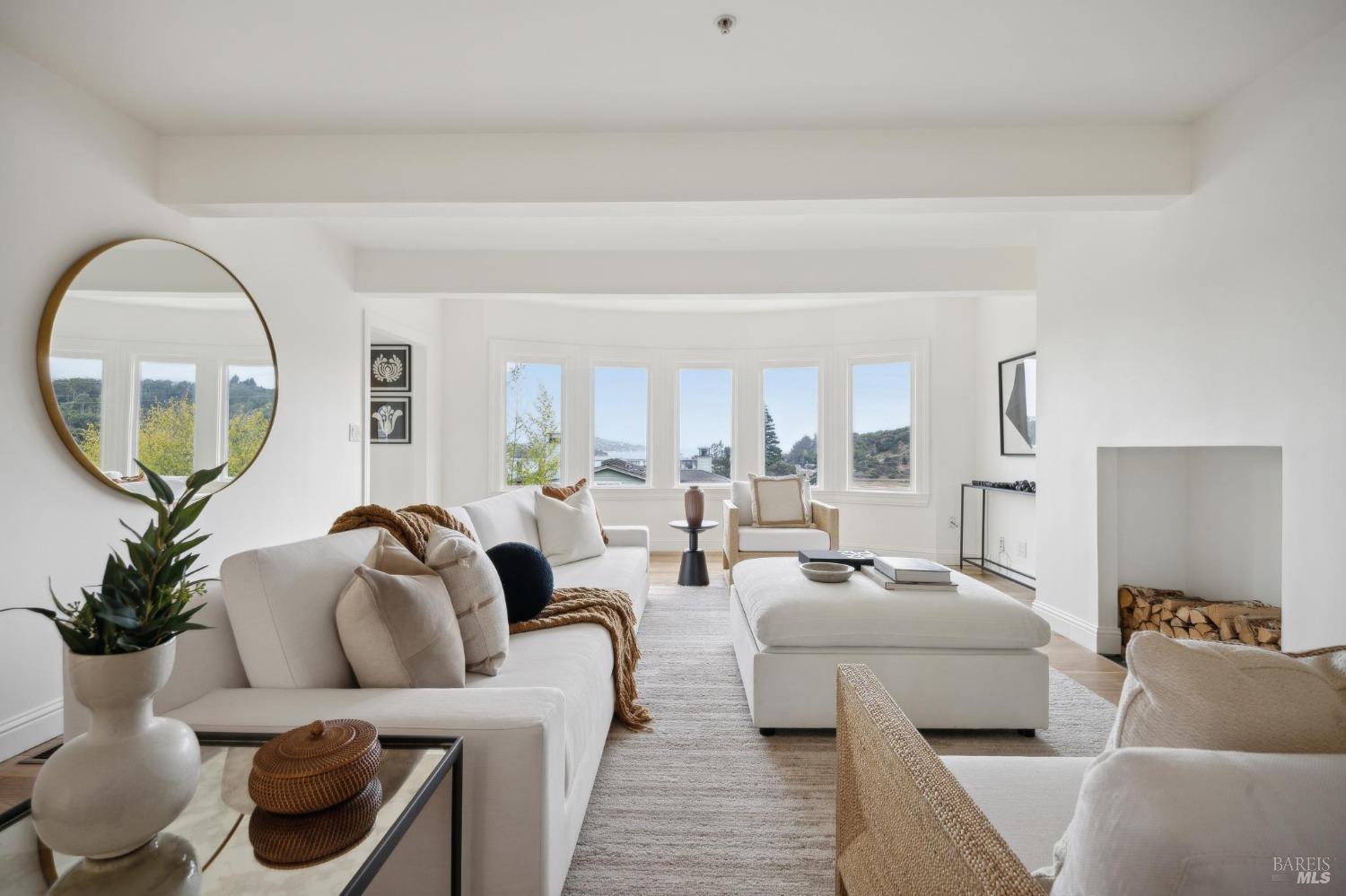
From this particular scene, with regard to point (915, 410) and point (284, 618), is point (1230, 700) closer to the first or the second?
point (284, 618)

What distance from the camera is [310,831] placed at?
0.97m

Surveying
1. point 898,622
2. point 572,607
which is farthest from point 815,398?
point 572,607

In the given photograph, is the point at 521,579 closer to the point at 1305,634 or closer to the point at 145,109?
the point at 145,109

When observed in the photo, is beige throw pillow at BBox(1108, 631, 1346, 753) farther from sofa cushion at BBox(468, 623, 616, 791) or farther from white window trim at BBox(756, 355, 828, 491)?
white window trim at BBox(756, 355, 828, 491)

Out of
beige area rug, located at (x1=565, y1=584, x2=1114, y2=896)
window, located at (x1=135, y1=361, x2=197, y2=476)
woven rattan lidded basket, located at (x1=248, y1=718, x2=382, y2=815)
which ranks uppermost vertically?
window, located at (x1=135, y1=361, x2=197, y2=476)

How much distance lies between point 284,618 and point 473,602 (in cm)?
48

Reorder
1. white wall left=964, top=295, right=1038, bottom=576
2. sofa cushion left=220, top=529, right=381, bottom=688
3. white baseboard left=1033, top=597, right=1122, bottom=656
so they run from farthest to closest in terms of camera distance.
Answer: white wall left=964, top=295, right=1038, bottom=576 < white baseboard left=1033, top=597, right=1122, bottom=656 < sofa cushion left=220, top=529, right=381, bottom=688

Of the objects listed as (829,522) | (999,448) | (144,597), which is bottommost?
(829,522)

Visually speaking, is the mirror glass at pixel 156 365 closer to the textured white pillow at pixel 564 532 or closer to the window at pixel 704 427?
the textured white pillow at pixel 564 532

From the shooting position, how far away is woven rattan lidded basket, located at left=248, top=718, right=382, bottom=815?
3.23 ft

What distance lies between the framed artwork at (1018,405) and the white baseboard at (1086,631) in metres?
1.44

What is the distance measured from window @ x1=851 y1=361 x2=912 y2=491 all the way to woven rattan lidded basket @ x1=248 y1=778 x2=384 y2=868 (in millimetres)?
5876

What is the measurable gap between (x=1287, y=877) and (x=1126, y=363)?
3.20 metres

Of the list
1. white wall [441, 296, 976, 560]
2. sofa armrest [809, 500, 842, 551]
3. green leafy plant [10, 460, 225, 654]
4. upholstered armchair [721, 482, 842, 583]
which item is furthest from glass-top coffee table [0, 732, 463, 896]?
white wall [441, 296, 976, 560]
